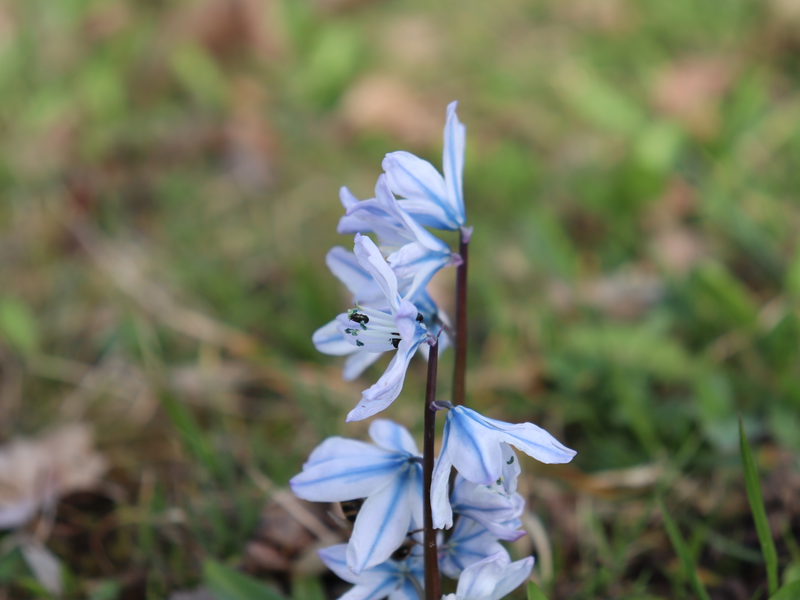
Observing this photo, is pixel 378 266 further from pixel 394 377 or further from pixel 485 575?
pixel 485 575

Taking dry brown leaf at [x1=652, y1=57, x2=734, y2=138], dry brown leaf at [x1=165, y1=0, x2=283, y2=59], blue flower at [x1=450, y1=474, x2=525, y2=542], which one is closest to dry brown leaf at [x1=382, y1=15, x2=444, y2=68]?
dry brown leaf at [x1=165, y1=0, x2=283, y2=59]

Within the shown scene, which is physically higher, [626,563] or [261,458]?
[261,458]

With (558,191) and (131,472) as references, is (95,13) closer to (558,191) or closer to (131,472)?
(558,191)

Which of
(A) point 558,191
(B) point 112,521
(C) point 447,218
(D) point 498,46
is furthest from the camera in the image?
(D) point 498,46

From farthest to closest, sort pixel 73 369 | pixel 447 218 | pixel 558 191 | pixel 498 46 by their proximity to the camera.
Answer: pixel 498 46 < pixel 558 191 < pixel 73 369 < pixel 447 218

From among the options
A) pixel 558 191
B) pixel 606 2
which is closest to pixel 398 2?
pixel 606 2

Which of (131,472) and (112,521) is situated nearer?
(112,521)

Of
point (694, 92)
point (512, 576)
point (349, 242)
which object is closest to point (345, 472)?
point (512, 576)
